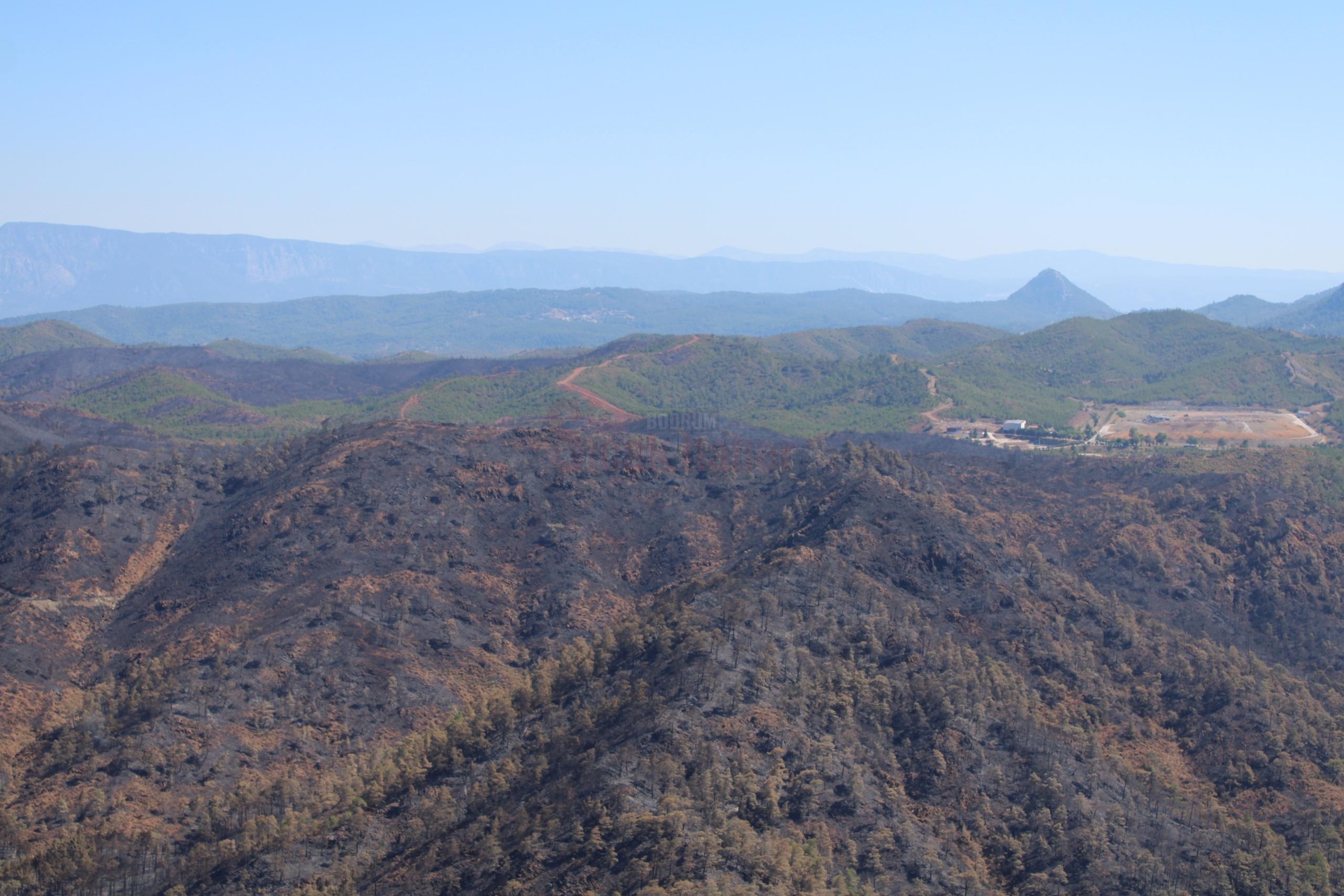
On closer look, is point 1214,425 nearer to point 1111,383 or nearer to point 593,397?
point 1111,383

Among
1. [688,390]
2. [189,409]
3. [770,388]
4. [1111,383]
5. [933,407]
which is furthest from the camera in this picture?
[1111,383]

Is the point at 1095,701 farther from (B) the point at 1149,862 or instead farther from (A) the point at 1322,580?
(A) the point at 1322,580

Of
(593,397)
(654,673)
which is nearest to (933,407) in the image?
(593,397)

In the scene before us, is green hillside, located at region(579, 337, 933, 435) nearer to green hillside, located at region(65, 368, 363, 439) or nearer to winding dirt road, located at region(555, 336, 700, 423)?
winding dirt road, located at region(555, 336, 700, 423)

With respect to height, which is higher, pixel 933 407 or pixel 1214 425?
pixel 1214 425

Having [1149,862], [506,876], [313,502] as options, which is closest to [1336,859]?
[1149,862]
